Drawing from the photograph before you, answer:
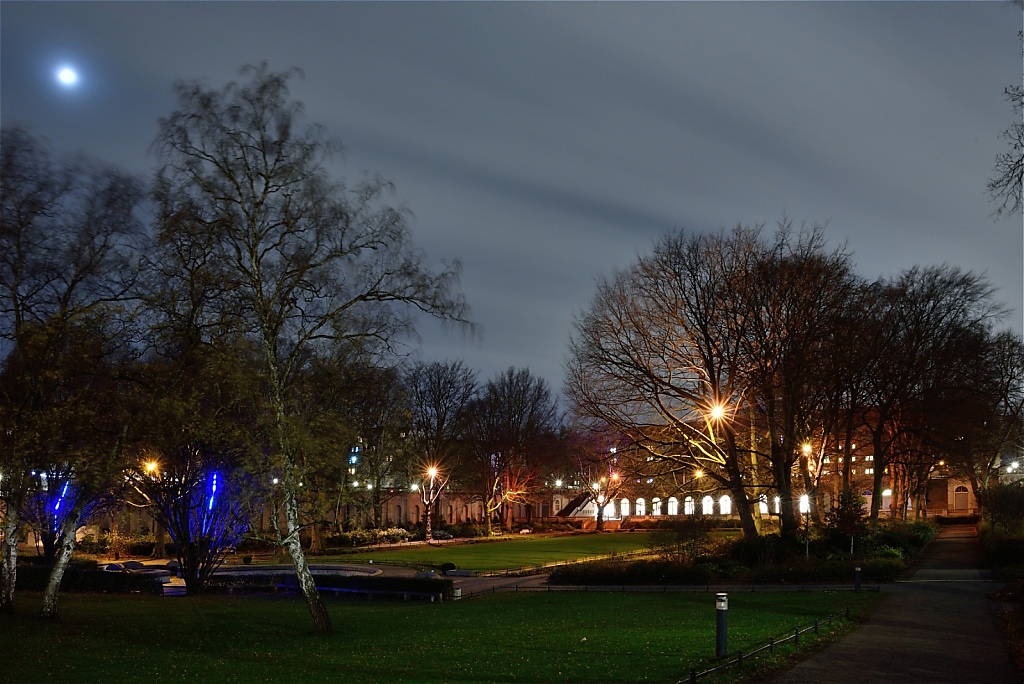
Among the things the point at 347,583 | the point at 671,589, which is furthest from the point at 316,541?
the point at 671,589

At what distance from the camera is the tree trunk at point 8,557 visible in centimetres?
2312

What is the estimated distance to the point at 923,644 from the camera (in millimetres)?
17656

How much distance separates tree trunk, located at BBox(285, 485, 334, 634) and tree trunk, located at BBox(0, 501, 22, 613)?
28.2ft

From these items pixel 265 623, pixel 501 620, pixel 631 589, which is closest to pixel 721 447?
pixel 631 589

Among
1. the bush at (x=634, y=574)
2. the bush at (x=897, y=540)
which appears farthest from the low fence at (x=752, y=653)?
the bush at (x=897, y=540)

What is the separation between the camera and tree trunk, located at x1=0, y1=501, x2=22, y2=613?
23.1 m

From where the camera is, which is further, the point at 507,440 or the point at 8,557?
the point at 507,440

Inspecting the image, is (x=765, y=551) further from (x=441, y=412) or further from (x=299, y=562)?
(x=441, y=412)

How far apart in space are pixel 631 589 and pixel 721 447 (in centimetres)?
1147

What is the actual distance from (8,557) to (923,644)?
23.1 m

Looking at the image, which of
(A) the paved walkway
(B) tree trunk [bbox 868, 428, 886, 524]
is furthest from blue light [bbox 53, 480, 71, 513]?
(B) tree trunk [bbox 868, 428, 886, 524]

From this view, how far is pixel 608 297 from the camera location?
41812mm

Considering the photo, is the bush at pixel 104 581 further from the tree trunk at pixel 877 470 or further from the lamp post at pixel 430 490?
the tree trunk at pixel 877 470

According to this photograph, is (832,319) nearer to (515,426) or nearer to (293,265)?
(293,265)
